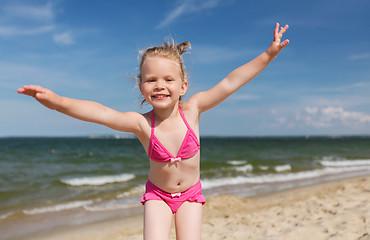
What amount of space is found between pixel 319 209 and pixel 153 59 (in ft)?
17.3

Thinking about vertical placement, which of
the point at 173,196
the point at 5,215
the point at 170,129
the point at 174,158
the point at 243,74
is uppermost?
the point at 243,74

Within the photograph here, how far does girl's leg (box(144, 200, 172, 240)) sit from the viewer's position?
2.72 meters

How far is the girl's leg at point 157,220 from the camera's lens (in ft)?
8.92

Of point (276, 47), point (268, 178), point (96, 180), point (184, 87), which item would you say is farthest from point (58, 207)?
point (268, 178)

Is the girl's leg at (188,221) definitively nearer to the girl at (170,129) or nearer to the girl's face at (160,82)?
the girl at (170,129)

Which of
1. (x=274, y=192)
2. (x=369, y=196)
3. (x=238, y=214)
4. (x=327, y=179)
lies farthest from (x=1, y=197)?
(x=327, y=179)

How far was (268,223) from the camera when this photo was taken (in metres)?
5.91

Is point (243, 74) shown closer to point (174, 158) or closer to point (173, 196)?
point (174, 158)

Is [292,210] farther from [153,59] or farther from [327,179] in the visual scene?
[327,179]

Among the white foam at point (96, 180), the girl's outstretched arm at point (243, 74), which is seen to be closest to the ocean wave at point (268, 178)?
the white foam at point (96, 180)

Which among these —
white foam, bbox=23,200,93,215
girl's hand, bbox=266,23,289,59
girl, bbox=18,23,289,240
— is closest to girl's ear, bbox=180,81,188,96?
girl, bbox=18,23,289,240

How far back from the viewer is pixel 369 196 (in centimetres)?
713

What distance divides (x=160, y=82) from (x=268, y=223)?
4.24 meters

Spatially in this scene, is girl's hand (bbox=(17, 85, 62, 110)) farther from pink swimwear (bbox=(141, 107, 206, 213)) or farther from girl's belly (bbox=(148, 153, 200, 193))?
girl's belly (bbox=(148, 153, 200, 193))
